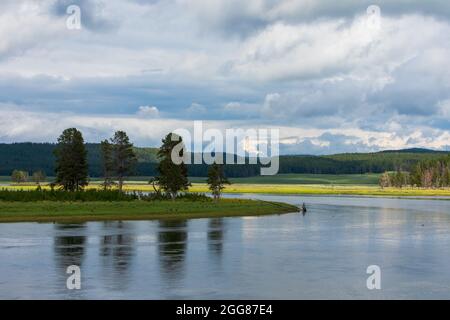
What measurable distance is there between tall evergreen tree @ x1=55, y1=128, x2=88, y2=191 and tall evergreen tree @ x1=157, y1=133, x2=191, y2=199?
13.4 metres

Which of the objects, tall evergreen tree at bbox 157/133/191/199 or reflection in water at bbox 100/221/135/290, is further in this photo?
tall evergreen tree at bbox 157/133/191/199

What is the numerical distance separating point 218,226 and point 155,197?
115ft

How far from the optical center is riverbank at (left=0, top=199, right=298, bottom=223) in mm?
83625

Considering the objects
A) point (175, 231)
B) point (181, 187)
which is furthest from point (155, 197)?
point (175, 231)

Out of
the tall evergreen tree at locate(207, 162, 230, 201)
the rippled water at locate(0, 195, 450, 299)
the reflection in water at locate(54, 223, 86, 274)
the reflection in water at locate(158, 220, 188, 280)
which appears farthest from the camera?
the tall evergreen tree at locate(207, 162, 230, 201)

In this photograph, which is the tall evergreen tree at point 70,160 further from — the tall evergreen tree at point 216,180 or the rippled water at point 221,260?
the rippled water at point 221,260

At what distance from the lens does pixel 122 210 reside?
91.8 m

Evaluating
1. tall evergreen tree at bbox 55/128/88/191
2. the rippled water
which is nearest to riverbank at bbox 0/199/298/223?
the rippled water

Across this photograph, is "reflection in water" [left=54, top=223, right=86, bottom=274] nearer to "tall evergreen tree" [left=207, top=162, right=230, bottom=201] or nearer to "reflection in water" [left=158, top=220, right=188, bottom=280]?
"reflection in water" [left=158, top=220, right=188, bottom=280]

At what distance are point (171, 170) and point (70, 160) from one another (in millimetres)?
17195

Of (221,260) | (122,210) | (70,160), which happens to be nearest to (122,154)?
(70,160)

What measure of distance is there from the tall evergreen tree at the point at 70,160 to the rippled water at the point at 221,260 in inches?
1485

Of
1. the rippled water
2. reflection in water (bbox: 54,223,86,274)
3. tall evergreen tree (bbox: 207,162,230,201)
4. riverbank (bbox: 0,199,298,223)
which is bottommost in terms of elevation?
→ the rippled water

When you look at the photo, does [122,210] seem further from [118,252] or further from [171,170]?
[118,252]
